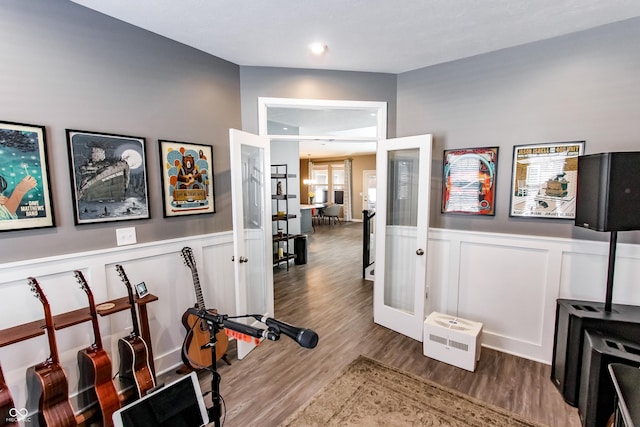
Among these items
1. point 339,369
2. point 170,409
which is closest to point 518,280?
point 339,369

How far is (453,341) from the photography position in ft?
8.33

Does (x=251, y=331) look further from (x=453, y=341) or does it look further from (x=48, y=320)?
(x=453, y=341)

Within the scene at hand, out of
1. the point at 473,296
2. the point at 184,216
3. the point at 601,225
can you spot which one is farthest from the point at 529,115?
the point at 184,216

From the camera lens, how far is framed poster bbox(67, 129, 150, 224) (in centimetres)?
195

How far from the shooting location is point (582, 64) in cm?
232

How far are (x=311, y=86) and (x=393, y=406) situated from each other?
2837 millimetres

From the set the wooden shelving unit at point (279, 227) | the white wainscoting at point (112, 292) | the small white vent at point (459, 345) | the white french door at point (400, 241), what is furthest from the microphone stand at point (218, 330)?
the wooden shelving unit at point (279, 227)

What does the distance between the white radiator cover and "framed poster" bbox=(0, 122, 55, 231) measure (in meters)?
2.93

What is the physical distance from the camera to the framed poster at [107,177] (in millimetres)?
1951

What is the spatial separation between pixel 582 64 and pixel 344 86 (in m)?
1.94

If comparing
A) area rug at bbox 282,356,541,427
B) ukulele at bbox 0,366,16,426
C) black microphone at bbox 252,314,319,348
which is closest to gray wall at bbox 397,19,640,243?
area rug at bbox 282,356,541,427

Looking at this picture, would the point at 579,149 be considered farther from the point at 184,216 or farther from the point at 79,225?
the point at 79,225

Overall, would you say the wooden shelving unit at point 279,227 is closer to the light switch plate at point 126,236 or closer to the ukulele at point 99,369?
the light switch plate at point 126,236

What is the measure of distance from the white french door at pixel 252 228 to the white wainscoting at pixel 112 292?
0.22 m
